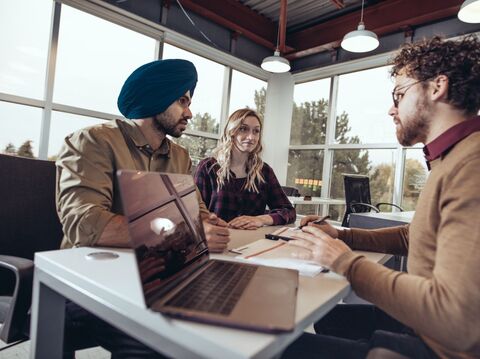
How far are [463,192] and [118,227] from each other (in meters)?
0.90

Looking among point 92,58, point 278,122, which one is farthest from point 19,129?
point 278,122

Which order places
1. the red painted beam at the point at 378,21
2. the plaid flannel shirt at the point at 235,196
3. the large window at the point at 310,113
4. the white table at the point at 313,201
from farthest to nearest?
the large window at the point at 310,113, the red painted beam at the point at 378,21, the white table at the point at 313,201, the plaid flannel shirt at the point at 235,196

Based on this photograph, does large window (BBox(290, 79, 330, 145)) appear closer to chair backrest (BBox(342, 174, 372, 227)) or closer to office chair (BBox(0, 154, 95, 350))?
chair backrest (BBox(342, 174, 372, 227))

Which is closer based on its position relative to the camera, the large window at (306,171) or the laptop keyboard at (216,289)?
the laptop keyboard at (216,289)

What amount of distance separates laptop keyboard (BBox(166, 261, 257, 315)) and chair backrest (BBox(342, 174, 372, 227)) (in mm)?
3381

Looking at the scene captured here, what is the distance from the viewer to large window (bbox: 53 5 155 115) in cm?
400

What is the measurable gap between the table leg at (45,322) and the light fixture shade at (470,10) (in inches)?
127

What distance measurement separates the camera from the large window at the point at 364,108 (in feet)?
16.9

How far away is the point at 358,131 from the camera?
5504mm

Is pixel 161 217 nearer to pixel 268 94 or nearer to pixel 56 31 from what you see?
pixel 56 31

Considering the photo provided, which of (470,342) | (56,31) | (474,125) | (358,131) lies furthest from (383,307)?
(358,131)

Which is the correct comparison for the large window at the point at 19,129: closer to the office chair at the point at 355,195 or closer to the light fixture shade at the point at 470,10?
the office chair at the point at 355,195

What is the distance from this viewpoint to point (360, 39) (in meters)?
3.47

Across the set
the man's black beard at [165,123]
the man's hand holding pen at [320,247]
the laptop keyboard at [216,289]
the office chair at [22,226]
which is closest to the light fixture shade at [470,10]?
the man's black beard at [165,123]
